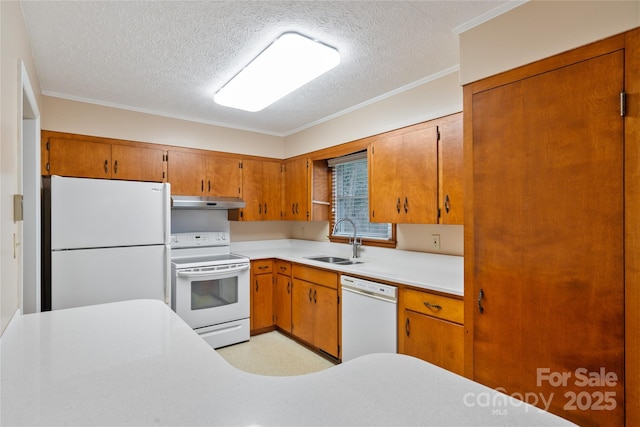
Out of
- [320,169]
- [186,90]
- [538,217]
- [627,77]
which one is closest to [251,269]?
[320,169]

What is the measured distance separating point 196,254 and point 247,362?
4.37 ft

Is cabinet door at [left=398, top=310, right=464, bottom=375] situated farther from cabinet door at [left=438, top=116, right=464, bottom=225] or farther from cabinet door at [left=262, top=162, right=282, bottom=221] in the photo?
cabinet door at [left=262, top=162, right=282, bottom=221]

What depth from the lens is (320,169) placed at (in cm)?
379

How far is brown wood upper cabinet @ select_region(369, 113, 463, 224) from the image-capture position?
2.25 meters

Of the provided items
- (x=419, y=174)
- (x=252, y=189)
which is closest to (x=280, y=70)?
(x=419, y=174)

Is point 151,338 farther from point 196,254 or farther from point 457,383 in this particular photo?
point 196,254

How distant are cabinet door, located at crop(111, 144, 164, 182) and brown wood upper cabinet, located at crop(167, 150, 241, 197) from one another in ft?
0.37

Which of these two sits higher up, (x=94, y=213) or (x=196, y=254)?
(x=94, y=213)

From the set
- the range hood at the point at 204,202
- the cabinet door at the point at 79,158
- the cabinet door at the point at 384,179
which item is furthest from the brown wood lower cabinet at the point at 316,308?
the cabinet door at the point at 79,158

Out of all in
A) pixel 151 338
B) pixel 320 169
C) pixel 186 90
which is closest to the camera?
pixel 151 338

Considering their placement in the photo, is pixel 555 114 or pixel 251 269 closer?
pixel 555 114

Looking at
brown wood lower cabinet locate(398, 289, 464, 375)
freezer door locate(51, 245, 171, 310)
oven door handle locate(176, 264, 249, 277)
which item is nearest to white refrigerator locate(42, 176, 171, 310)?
freezer door locate(51, 245, 171, 310)

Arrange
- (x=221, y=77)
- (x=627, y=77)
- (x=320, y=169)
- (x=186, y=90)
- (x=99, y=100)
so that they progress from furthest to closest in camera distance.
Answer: (x=320, y=169) < (x=99, y=100) < (x=186, y=90) < (x=221, y=77) < (x=627, y=77)

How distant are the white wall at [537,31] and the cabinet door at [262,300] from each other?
271 cm
